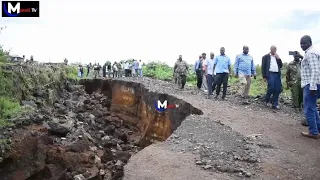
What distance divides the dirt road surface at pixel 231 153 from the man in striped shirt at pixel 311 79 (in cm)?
47

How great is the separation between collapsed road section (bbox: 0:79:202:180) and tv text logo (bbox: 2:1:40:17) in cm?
333

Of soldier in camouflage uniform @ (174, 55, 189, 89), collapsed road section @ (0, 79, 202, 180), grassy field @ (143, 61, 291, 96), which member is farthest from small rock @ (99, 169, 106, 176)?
grassy field @ (143, 61, 291, 96)

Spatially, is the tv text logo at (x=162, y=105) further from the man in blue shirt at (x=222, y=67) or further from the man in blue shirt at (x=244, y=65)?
the man in blue shirt at (x=244, y=65)

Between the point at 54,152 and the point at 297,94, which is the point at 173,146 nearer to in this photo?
the point at 54,152

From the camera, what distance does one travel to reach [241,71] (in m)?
12.5

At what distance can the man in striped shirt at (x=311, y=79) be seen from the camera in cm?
694

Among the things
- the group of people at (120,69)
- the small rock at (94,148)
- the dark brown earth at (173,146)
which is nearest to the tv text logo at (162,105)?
the dark brown earth at (173,146)

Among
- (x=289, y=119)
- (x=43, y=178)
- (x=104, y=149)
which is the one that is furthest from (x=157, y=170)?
(x=104, y=149)

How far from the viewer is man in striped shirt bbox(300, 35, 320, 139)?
694 centimetres

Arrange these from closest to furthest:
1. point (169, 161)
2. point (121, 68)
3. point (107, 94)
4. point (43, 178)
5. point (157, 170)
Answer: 1. point (157, 170)
2. point (169, 161)
3. point (43, 178)
4. point (107, 94)
5. point (121, 68)

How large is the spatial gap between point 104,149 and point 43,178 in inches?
133

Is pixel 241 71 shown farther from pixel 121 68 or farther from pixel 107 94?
pixel 121 68

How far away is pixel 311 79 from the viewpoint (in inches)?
273

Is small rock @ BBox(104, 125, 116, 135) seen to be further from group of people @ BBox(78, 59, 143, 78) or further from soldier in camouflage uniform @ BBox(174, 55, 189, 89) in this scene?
group of people @ BBox(78, 59, 143, 78)
